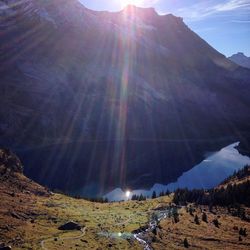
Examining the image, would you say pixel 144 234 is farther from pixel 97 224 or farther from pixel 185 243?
pixel 97 224

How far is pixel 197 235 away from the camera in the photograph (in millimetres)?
59719

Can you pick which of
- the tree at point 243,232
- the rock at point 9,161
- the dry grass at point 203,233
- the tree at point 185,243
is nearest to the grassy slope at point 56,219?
the rock at point 9,161

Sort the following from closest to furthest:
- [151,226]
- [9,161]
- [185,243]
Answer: [185,243] < [151,226] < [9,161]

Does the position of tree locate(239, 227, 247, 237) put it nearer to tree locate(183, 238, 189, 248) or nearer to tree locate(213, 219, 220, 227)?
tree locate(213, 219, 220, 227)

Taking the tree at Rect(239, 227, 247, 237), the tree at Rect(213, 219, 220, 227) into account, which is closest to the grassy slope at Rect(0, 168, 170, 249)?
the tree at Rect(213, 219, 220, 227)

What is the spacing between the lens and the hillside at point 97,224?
176 feet

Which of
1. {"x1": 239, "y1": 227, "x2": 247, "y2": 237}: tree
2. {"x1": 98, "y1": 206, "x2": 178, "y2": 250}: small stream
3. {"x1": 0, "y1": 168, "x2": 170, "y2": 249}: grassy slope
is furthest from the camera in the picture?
{"x1": 239, "y1": 227, "x2": 247, "y2": 237}: tree

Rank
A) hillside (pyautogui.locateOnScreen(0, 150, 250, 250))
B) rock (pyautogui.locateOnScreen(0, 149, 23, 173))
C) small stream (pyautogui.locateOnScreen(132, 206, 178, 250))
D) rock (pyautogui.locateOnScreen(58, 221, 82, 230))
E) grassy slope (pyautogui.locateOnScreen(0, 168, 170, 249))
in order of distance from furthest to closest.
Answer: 1. rock (pyautogui.locateOnScreen(0, 149, 23, 173))
2. rock (pyautogui.locateOnScreen(58, 221, 82, 230))
3. small stream (pyautogui.locateOnScreen(132, 206, 178, 250))
4. hillside (pyautogui.locateOnScreen(0, 150, 250, 250))
5. grassy slope (pyautogui.locateOnScreen(0, 168, 170, 249))

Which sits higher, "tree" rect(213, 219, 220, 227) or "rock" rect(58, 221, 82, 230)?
"rock" rect(58, 221, 82, 230)

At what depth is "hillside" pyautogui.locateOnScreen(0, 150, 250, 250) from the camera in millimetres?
53594

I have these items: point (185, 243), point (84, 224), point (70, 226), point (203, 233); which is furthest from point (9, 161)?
point (185, 243)

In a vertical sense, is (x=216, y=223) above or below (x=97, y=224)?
below

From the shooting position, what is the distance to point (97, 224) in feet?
208

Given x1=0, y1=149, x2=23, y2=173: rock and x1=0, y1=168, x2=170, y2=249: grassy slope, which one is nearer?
x1=0, y1=168, x2=170, y2=249: grassy slope
